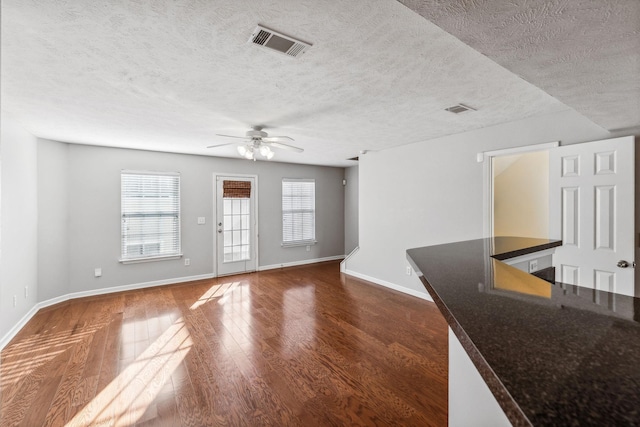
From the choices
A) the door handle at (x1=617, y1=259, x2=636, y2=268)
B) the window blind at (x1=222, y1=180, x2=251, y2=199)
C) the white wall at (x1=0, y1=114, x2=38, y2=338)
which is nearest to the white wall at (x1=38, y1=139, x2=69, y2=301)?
the white wall at (x1=0, y1=114, x2=38, y2=338)

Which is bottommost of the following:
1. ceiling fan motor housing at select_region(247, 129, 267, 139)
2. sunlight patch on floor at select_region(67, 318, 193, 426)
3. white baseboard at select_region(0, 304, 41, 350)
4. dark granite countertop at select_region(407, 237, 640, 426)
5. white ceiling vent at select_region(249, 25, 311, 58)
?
sunlight patch on floor at select_region(67, 318, 193, 426)

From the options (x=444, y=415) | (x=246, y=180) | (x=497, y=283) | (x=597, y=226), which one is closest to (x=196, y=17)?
(x=497, y=283)

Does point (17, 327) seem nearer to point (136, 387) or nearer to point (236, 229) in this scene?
point (136, 387)

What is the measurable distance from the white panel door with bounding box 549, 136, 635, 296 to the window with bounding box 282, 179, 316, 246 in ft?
15.7

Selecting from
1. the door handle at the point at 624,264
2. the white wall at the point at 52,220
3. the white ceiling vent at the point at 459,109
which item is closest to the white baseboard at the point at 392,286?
the door handle at the point at 624,264

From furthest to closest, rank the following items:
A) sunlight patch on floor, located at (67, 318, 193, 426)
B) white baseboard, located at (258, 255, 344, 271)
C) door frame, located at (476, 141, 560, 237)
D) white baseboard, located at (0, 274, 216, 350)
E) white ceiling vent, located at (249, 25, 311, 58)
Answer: white baseboard, located at (258, 255, 344, 271)
door frame, located at (476, 141, 560, 237)
white baseboard, located at (0, 274, 216, 350)
sunlight patch on floor, located at (67, 318, 193, 426)
white ceiling vent, located at (249, 25, 311, 58)

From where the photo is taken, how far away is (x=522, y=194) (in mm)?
4672

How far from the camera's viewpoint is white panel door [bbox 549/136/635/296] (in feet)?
8.17

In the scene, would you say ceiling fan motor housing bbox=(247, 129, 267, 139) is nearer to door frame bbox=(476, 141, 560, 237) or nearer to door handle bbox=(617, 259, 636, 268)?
door frame bbox=(476, 141, 560, 237)

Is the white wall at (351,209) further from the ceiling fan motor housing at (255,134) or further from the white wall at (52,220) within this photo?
the white wall at (52,220)

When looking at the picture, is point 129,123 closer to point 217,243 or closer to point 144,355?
point 144,355

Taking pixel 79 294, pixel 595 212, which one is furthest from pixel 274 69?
pixel 79 294

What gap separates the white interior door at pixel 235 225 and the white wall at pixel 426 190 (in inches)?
84.4

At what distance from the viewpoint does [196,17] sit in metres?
1.52
